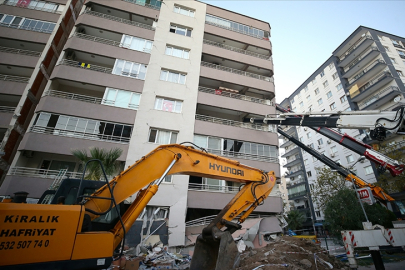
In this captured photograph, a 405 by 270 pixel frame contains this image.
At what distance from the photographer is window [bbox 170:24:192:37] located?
1959 centimetres

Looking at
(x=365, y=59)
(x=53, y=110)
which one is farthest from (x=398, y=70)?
(x=53, y=110)

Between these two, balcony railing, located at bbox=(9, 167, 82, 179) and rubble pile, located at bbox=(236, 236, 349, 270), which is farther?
balcony railing, located at bbox=(9, 167, 82, 179)

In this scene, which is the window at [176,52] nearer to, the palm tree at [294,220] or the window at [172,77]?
the window at [172,77]

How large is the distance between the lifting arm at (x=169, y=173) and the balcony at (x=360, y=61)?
32892 mm

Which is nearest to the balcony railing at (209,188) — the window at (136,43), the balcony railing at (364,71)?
the window at (136,43)

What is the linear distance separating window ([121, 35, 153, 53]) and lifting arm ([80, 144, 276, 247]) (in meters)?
15.3

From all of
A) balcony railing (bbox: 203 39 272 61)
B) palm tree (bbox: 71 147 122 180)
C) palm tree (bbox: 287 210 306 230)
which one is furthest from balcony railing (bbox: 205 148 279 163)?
palm tree (bbox: 287 210 306 230)

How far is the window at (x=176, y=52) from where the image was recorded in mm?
18406

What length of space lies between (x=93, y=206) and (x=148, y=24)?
20111 millimetres

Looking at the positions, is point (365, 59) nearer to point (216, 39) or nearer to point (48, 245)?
point (216, 39)

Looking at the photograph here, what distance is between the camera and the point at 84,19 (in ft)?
57.0

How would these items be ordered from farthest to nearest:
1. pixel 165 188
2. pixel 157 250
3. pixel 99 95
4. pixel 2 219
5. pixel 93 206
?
pixel 99 95, pixel 165 188, pixel 157 250, pixel 93 206, pixel 2 219

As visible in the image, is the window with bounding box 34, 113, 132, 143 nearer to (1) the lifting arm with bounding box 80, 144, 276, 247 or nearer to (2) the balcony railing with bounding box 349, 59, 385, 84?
(1) the lifting arm with bounding box 80, 144, 276, 247

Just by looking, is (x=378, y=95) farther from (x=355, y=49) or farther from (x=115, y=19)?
(x=115, y=19)
